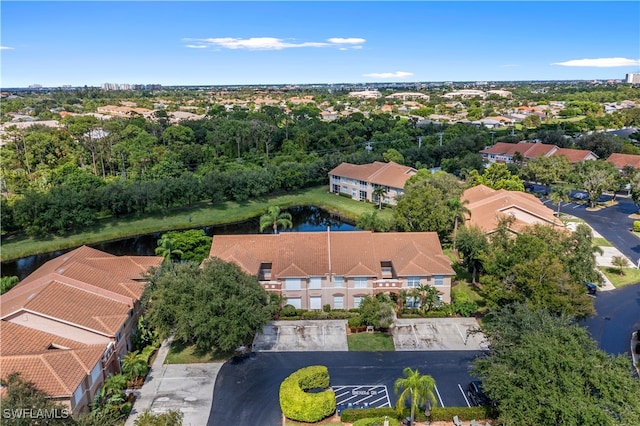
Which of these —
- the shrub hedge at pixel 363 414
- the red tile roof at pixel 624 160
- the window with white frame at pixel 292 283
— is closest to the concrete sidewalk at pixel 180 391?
the shrub hedge at pixel 363 414

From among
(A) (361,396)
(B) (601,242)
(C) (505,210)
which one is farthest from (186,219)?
(B) (601,242)

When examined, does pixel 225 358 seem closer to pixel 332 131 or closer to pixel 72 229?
pixel 72 229

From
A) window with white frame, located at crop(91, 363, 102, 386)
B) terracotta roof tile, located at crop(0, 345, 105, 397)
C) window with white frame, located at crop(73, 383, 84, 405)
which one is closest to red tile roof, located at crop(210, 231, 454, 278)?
window with white frame, located at crop(91, 363, 102, 386)

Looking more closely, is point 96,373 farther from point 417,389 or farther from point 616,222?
point 616,222

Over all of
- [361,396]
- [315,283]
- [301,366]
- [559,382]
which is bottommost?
[361,396]

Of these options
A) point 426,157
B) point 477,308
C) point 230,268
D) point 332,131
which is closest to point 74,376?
point 230,268

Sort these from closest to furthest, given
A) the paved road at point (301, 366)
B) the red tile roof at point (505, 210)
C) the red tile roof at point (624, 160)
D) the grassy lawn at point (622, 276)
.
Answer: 1. the paved road at point (301, 366)
2. the grassy lawn at point (622, 276)
3. the red tile roof at point (505, 210)
4. the red tile roof at point (624, 160)

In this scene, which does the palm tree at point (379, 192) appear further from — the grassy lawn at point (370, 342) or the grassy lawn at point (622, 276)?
the grassy lawn at point (370, 342)
